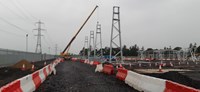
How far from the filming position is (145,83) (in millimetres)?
12492

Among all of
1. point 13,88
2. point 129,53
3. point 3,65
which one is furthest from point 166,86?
point 129,53

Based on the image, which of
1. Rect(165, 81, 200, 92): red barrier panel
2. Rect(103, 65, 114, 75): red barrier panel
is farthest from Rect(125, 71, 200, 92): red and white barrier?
Rect(103, 65, 114, 75): red barrier panel

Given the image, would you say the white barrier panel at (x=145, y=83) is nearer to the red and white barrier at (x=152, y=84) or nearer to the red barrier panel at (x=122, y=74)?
the red and white barrier at (x=152, y=84)

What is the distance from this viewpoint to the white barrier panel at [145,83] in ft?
34.8

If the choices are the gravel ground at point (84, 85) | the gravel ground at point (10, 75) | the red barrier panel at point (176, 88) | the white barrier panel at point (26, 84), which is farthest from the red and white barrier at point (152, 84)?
the gravel ground at point (10, 75)

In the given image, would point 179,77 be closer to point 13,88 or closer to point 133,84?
point 133,84

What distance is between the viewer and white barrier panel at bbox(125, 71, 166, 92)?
34.8 feet

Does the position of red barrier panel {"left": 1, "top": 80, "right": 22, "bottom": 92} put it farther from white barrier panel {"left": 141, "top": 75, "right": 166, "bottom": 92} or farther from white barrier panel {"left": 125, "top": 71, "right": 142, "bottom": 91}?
white barrier panel {"left": 125, "top": 71, "right": 142, "bottom": 91}

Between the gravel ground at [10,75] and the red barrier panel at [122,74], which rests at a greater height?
the red barrier panel at [122,74]

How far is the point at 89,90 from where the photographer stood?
41.2ft

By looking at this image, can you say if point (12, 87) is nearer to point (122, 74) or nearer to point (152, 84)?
point (152, 84)

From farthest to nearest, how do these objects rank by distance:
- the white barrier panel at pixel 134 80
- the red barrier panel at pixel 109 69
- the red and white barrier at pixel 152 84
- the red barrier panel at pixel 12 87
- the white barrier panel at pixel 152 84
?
the red barrier panel at pixel 109 69 → the white barrier panel at pixel 134 80 → the white barrier panel at pixel 152 84 → the red and white barrier at pixel 152 84 → the red barrier panel at pixel 12 87

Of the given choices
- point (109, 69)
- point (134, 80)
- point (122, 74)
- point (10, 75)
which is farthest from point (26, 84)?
point (10, 75)

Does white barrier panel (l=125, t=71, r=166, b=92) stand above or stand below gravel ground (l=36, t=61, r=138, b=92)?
above
